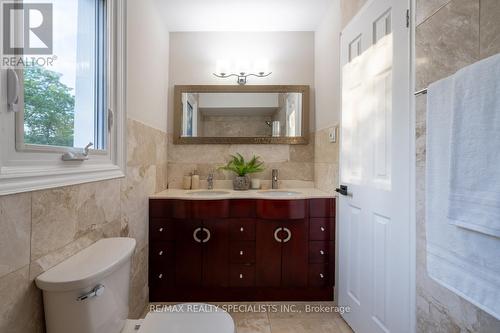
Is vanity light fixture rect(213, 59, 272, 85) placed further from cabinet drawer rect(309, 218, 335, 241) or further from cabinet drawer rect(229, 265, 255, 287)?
cabinet drawer rect(229, 265, 255, 287)

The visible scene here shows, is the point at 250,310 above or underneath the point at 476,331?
underneath

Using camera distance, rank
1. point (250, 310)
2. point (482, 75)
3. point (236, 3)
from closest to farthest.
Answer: point (482, 75) < point (250, 310) < point (236, 3)

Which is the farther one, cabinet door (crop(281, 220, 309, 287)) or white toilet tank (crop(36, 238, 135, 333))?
cabinet door (crop(281, 220, 309, 287))

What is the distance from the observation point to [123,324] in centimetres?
104

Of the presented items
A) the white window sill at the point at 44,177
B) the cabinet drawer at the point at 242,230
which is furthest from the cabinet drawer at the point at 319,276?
the white window sill at the point at 44,177

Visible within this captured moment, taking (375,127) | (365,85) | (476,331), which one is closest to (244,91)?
(365,85)

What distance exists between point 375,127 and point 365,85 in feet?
0.97

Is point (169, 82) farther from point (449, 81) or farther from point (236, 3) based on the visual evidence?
point (449, 81)

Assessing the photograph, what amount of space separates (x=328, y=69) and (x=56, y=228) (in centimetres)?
213

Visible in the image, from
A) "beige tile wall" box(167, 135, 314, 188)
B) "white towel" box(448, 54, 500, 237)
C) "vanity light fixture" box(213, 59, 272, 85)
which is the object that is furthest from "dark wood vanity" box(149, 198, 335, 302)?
"vanity light fixture" box(213, 59, 272, 85)

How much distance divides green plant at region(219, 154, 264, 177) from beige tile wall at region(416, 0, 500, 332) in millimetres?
1445

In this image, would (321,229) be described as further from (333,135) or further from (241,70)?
(241,70)

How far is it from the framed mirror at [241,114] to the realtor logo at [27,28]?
57.5 inches

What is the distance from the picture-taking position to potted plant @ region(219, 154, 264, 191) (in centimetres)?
229
